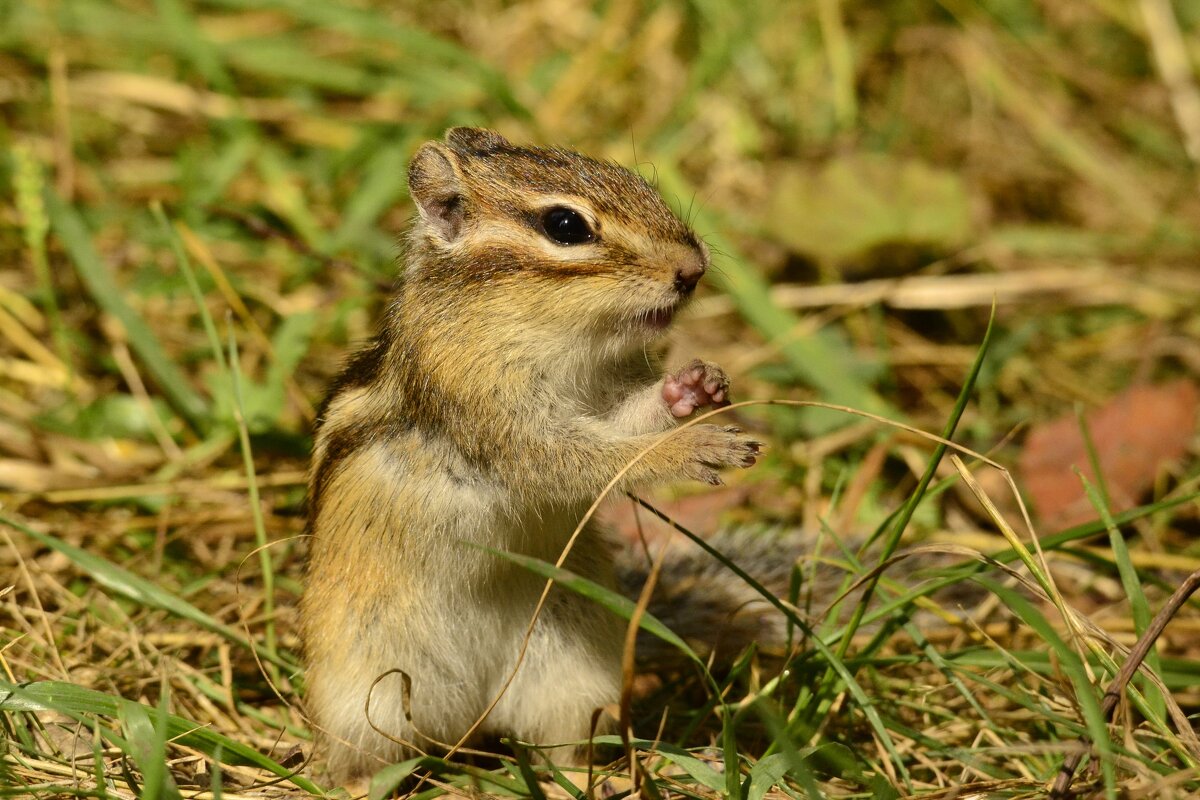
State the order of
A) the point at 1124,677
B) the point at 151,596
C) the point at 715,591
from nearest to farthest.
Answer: the point at 1124,677
the point at 151,596
the point at 715,591

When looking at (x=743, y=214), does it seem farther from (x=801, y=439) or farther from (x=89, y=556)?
(x=89, y=556)

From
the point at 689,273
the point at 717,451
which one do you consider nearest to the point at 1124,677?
the point at 717,451

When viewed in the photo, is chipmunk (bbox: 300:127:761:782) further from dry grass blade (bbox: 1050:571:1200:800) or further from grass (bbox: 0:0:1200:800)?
dry grass blade (bbox: 1050:571:1200:800)

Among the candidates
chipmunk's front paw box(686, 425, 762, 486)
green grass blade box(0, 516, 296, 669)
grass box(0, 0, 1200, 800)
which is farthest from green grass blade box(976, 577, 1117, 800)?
green grass blade box(0, 516, 296, 669)

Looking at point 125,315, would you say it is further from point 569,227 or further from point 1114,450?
point 1114,450

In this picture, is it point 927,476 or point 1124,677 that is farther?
point 927,476

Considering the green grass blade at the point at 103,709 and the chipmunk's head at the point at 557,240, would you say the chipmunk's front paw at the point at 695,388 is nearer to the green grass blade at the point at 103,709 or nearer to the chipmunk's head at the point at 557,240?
the chipmunk's head at the point at 557,240

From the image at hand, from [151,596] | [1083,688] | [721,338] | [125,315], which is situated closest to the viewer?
[1083,688]

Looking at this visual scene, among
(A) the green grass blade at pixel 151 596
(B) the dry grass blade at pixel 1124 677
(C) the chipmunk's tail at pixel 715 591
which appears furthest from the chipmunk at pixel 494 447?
(B) the dry grass blade at pixel 1124 677
